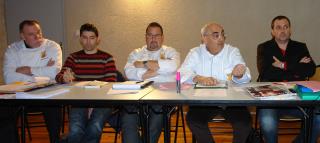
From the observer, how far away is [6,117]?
2.72 meters

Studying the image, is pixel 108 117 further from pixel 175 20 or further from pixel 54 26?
pixel 54 26

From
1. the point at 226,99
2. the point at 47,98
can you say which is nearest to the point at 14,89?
the point at 47,98

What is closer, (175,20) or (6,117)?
(6,117)

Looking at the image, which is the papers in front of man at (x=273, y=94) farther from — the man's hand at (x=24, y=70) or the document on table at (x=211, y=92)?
the man's hand at (x=24, y=70)

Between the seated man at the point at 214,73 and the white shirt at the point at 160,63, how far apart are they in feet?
0.69

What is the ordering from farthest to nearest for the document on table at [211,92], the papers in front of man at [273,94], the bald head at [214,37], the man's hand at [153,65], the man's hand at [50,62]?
1. the man's hand at [50,62]
2. the man's hand at [153,65]
3. the bald head at [214,37]
4. the document on table at [211,92]
5. the papers in front of man at [273,94]

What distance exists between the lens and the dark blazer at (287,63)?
3.20m

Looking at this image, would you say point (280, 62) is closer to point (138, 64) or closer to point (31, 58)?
point (138, 64)

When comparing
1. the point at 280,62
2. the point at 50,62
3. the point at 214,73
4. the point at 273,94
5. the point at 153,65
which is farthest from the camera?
the point at 50,62

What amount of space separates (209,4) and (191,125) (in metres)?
2.65

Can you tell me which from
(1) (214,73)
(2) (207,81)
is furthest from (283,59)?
(2) (207,81)

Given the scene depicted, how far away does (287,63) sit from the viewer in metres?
3.27

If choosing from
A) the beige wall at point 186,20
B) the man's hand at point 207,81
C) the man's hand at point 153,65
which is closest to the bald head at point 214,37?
the man's hand at point 207,81

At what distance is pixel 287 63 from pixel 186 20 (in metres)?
1.88
